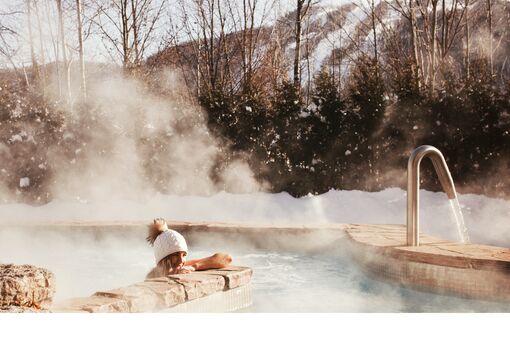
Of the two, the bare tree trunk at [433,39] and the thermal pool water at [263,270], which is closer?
the thermal pool water at [263,270]

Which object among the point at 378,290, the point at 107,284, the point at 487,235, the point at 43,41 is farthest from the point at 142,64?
the point at 487,235

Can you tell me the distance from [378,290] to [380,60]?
189 centimetres

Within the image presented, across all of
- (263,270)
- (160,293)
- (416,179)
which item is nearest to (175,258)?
(160,293)

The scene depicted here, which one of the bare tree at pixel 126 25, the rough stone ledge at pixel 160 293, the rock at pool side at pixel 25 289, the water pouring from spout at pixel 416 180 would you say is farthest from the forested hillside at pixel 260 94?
the rock at pool side at pixel 25 289

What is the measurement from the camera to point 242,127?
5324 millimetres

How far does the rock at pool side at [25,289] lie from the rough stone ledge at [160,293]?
71 millimetres

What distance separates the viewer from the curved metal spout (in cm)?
292

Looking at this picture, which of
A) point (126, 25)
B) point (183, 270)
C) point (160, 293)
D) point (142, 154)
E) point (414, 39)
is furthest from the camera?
point (142, 154)

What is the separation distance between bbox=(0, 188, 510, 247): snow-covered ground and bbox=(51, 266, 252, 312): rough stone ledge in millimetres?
1727

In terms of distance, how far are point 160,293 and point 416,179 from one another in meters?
1.41

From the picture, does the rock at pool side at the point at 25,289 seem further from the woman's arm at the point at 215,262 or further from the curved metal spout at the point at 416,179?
the curved metal spout at the point at 416,179

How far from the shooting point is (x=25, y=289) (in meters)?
2.02

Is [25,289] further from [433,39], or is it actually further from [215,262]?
[433,39]

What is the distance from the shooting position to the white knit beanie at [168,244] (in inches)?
112
